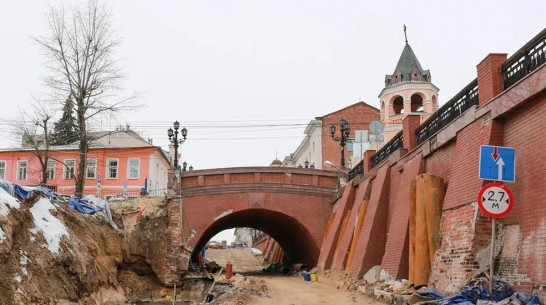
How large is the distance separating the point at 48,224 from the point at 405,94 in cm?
3452

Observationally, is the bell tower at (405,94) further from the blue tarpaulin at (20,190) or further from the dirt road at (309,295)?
the blue tarpaulin at (20,190)

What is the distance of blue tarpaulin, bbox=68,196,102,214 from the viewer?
20875 mm

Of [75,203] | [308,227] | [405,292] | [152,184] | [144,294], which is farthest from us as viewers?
[152,184]

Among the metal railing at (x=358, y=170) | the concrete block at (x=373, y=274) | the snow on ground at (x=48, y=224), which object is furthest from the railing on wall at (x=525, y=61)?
the metal railing at (x=358, y=170)

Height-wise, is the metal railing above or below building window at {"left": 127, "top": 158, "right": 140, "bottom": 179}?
below

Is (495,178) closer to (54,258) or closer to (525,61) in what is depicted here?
(525,61)

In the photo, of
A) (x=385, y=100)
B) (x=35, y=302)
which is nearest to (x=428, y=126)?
(x=35, y=302)

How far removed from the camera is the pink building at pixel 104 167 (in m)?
44.7

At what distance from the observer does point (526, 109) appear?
10.0 metres

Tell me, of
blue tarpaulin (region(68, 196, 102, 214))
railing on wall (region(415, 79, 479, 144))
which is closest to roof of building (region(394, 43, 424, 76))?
railing on wall (region(415, 79, 479, 144))

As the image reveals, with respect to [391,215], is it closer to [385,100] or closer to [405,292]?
[405,292]

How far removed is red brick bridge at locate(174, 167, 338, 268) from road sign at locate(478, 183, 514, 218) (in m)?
19.0

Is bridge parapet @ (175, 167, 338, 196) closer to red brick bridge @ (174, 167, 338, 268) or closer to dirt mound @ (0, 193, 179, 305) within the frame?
red brick bridge @ (174, 167, 338, 268)

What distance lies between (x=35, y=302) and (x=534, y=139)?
11.3 meters
